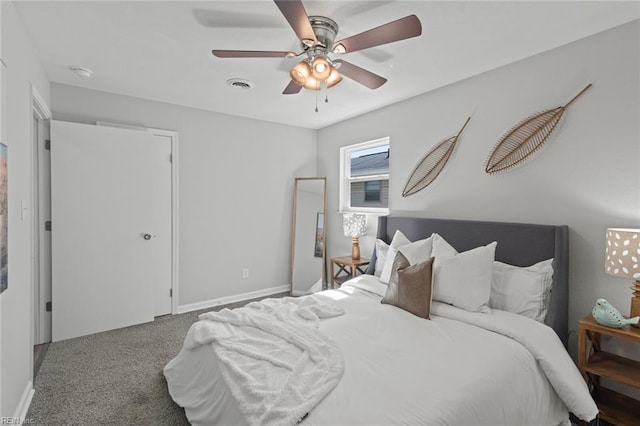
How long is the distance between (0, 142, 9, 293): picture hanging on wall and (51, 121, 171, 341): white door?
1.52 m

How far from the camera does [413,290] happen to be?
7.57ft

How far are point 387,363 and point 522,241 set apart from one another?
5.19 feet

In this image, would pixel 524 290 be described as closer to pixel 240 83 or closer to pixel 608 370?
pixel 608 370

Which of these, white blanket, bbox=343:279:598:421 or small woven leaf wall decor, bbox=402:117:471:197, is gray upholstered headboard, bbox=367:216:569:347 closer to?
white blanket, bbox=343:279:598:421

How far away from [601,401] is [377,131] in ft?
10.2

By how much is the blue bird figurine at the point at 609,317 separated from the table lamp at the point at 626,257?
94 mm

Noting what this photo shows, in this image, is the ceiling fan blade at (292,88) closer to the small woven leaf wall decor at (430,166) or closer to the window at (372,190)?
the small woven leaf wall decor at (430,166)

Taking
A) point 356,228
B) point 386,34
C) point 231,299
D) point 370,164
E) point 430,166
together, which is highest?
point 386,34

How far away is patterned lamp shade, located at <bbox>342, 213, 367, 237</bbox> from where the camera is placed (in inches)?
154

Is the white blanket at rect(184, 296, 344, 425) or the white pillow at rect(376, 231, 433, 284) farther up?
Result: the white pillow at rect(376, 231, 433, 284)

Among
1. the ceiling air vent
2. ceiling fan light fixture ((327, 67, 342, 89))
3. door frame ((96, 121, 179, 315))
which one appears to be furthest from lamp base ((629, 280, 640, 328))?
door frame ((96, 121, 179, 315))

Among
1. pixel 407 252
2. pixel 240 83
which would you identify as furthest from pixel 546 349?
pixel 240 83

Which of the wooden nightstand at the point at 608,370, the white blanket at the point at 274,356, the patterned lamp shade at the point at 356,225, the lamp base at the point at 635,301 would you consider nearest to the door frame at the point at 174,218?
the white blanket at the point at 274,356

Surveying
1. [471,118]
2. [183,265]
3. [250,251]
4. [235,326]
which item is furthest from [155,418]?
[471,118]
